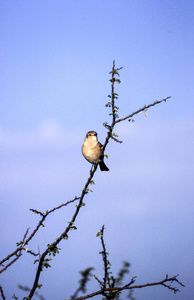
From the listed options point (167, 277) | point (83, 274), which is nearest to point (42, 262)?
point (83, 274)

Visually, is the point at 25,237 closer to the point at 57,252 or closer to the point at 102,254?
the point at 57,252

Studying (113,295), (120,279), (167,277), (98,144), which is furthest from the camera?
(98,144)

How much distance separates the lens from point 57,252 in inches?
173

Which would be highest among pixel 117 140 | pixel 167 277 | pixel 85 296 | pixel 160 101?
pixel 160 101

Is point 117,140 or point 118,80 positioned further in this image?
point 118,80

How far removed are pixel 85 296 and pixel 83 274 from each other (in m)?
0.52

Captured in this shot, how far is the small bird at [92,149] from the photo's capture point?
877 centimetres

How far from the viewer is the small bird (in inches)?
345

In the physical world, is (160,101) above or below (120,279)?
above

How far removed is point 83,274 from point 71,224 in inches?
22.3

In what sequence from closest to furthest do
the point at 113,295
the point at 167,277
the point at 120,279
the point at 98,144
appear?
the point at 167,277 < the point at 113,295 < the point at 120,279 < the point at 98,144

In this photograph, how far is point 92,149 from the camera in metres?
8.80

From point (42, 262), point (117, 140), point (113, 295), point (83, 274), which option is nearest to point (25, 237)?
point (42, 262)

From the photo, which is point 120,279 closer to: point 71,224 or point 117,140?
point 71,224
